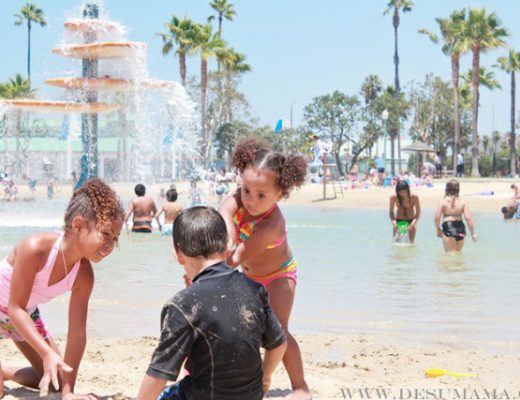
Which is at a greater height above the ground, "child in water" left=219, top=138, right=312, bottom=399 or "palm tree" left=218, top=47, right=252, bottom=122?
"palm tree" left=218, top=47, right=252, bottom=122

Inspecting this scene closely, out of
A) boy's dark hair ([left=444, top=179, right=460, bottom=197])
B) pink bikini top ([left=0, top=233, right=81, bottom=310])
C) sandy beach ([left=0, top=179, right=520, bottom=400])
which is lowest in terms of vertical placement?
sandy beach ([left=0, top=179, right=520, bottom=400])

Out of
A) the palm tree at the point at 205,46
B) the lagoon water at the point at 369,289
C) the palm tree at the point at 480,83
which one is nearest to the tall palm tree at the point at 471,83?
the palm tree at the point at 480,83

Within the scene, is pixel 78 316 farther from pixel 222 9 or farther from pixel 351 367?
pixel 222 9

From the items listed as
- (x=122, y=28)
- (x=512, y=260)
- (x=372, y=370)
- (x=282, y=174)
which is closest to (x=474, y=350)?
(x=372, y=370)

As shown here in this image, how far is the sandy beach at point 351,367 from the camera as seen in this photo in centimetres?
461

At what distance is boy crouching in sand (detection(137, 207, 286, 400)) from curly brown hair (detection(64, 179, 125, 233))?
2.48ft

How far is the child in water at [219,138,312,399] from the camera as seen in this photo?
4230mm

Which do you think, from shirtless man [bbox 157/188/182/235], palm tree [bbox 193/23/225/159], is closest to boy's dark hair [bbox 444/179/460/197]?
shirtless man [bbox 157/188/182/235]

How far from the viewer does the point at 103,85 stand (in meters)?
21.0

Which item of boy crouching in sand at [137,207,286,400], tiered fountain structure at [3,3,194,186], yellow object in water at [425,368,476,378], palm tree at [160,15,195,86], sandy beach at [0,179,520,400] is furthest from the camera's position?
palm tree at [160,15,195,86]

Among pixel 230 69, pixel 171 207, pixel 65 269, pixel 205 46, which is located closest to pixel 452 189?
pixel 171 207

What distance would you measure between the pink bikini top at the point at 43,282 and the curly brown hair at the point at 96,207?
19 centimetres

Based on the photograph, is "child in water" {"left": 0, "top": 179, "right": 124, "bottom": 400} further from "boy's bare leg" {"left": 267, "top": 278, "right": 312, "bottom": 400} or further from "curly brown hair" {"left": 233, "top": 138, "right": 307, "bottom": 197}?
"boy's bare leg" {"left": 267, "top": 278, "right": 312, "bottom": 400}

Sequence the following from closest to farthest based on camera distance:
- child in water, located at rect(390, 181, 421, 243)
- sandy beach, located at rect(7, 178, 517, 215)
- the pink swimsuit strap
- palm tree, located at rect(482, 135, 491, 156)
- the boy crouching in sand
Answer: the boy crouching in sand, the pink swimsuit strap, child in water, located at rect(390, 181, 421, 243), sandy beach, located at rect(7, 178, 517, 215), palm tree, located at rect(482, 135, 491, 156)
